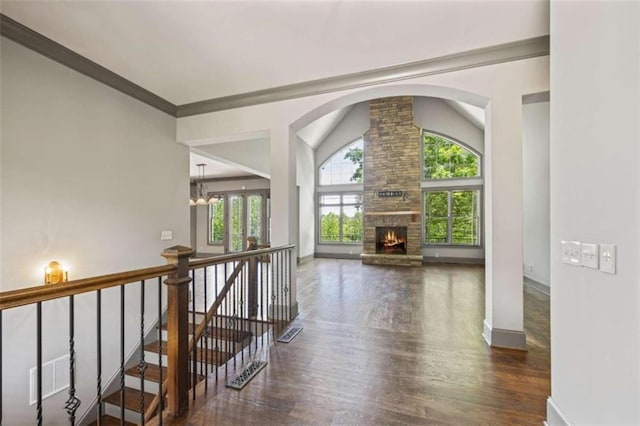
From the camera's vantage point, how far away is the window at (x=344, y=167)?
29.8 feet

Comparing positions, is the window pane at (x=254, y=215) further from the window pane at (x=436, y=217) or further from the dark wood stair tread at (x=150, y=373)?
the dark wood stair tread at (x=150, y=373)

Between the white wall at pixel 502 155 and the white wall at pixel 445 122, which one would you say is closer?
the white wall at pixel 502 155

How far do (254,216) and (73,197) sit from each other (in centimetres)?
666

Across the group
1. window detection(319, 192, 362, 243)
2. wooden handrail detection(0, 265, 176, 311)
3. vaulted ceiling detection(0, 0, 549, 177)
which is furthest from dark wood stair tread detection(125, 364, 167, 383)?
window detection(319, 192, 362, 243)

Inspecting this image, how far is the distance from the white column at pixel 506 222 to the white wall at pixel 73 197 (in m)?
4.11

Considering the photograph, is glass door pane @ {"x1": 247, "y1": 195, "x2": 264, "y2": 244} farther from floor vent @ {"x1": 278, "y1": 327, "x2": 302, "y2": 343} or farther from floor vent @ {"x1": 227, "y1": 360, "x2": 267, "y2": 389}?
floor vent @ {"x1": 227, "y1": 360, "x2": 267, "y2": 389}

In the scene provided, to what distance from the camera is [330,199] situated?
934 cm

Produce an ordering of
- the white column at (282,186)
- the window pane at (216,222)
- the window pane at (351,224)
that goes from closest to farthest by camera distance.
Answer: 1. the white column at (282,186)
2. the window pane at (351,224)
3. the window pane at (216,222)

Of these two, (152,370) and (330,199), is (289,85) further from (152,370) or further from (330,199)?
(330,199)

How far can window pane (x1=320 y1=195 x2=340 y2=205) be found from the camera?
30.4 feet

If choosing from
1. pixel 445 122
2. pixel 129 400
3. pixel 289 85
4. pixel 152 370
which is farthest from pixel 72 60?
pixel 445 122

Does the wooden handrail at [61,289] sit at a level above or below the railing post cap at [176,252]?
below
